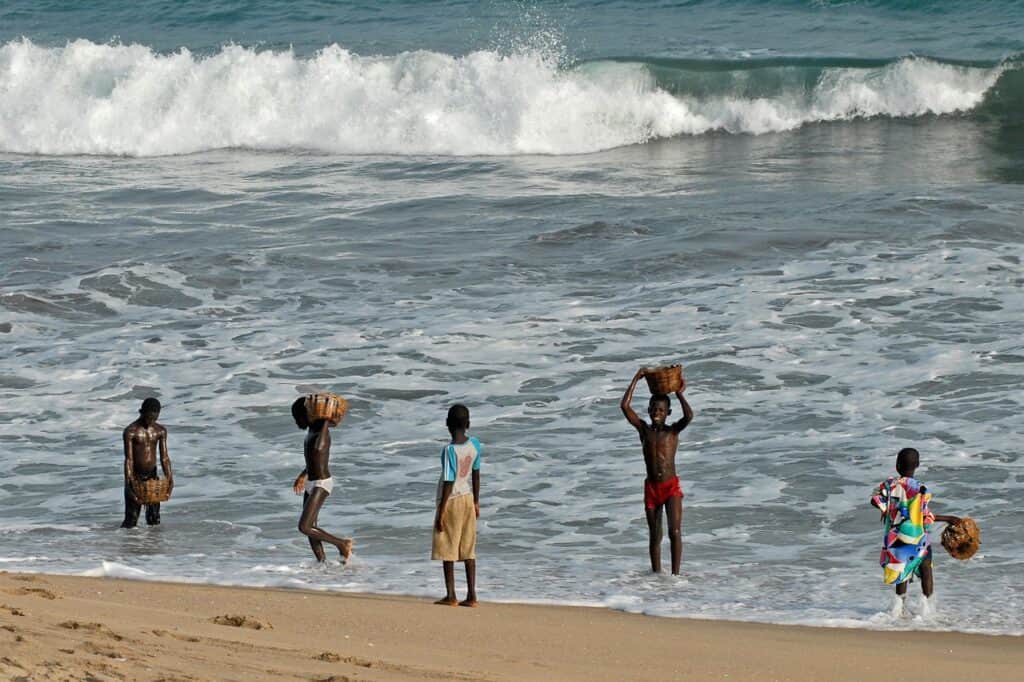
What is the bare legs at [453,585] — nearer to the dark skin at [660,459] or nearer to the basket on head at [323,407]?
the dark skin at [660,459]

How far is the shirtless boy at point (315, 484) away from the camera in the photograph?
371 inches

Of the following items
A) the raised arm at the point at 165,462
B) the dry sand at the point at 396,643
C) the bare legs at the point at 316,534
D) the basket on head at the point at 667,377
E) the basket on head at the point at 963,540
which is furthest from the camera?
the raised arm at the point at 165,462

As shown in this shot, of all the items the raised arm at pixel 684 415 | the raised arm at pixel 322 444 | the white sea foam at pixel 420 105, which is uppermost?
the white sea foam at pixel 420 105

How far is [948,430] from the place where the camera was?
38.4 feet

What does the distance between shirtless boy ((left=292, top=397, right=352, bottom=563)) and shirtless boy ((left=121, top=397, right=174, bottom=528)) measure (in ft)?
3.93

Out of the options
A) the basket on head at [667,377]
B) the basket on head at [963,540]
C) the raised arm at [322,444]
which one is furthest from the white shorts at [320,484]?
the basket on head at [963,540]

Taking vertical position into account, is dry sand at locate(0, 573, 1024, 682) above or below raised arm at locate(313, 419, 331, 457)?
below

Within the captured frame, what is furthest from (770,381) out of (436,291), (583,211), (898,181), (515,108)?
(515,108)

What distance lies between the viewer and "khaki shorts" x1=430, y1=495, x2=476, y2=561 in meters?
8.55

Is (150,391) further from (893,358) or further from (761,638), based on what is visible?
(761,638)

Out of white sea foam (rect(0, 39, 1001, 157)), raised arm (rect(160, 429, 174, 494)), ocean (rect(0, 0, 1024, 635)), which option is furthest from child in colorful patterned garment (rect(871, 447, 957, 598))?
white sea foam (rect(0, 39, 1001, 157))

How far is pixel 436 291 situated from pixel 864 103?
44.1 feet

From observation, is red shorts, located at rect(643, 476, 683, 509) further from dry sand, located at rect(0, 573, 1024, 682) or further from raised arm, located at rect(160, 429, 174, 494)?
raised arm, located at rect(160, 429, 174, 494)

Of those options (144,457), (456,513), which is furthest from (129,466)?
A: (456,513)
